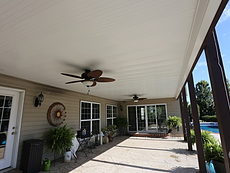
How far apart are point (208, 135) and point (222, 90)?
3.53 meters

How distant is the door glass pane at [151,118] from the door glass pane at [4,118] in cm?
847

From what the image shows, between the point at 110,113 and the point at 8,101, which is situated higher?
the point at 8,101

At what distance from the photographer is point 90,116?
6887 mm

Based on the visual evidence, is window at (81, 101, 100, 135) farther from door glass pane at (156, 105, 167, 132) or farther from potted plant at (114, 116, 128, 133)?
door glass pane at (156, 105, 167, 132)

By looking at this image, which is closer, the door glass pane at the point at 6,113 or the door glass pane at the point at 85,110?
the door glass pane at the point at 6,113

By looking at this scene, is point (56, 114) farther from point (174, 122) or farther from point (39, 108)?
point (174, 122)

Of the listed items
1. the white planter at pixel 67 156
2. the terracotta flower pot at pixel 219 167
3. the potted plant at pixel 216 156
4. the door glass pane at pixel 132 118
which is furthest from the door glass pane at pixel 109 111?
the terracotta flower pot at pixel 219 167

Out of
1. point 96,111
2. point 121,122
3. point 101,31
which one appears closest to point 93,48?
point 101,31

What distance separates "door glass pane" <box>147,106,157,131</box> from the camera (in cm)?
944

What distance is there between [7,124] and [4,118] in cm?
19

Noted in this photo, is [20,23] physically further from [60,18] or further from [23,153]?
[23,153]

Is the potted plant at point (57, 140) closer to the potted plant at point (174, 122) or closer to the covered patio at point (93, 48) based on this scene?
the covered patio at point (93, 48)

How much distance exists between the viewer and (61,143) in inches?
163

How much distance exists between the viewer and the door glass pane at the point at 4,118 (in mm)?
3337
